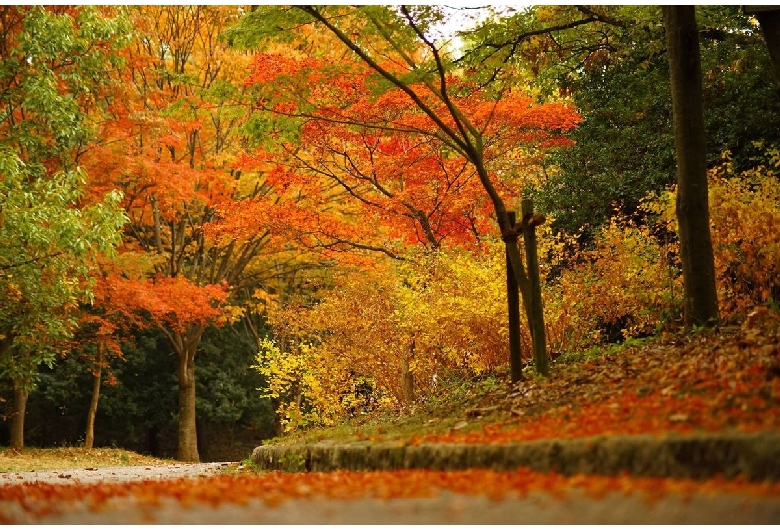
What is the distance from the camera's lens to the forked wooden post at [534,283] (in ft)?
25.1

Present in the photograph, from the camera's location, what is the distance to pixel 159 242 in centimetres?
1852

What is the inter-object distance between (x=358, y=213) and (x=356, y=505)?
526 inches

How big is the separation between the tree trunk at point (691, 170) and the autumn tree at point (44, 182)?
7784 mm

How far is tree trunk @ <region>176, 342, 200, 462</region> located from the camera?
19.3 metres

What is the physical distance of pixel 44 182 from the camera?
10805 mm

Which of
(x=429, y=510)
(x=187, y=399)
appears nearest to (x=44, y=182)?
(x=429, y=510)

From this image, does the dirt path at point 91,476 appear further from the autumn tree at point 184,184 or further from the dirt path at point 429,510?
the autumn tree at point 184,184

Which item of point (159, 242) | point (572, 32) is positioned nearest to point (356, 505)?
point (572, 32)

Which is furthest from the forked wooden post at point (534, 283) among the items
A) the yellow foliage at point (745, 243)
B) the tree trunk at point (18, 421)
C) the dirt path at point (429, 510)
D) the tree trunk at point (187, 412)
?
the tree trunk at point (18, 421)

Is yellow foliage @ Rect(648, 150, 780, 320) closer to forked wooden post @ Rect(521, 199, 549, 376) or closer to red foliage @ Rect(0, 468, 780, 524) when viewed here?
forked wooden post @ Rect(521, 199, 549, 376)

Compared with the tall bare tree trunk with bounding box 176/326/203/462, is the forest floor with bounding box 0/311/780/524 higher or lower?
higher

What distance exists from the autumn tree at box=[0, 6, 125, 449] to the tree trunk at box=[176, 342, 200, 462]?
5.59 metres

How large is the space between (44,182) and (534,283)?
7.50 metres

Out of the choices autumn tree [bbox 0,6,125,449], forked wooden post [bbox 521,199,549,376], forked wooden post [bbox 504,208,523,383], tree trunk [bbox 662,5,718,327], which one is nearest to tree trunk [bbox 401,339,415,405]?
forked wooden post [bbox 504,208,523,383]
